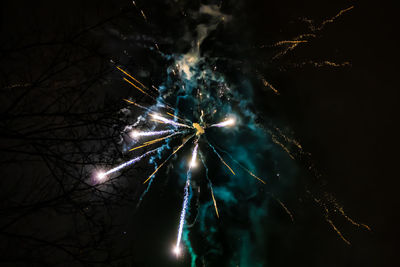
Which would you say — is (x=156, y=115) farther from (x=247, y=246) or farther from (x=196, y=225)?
(x=247, y=246)

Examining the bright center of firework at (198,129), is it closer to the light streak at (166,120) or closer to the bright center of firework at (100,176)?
the light streak at (166,120)

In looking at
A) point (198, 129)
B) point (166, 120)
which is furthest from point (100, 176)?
point (198, 129)

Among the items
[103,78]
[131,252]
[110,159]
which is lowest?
[131,252]

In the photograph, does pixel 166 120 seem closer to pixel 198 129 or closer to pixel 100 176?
pixel 198 129

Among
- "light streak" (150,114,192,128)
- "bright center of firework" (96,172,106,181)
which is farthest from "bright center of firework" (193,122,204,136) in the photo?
"bright center of firework" (96,172,106,181)

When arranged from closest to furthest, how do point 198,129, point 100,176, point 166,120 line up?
1. point 100,176
2. point 166,120
3. point 198,129

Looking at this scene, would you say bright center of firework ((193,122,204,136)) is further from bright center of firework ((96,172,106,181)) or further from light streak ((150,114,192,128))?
bright center of firework ((96,172,106,181))

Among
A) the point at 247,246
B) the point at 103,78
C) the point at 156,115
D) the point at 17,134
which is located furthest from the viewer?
the point at 247,246

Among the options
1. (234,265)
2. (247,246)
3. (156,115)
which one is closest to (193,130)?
(156,115)

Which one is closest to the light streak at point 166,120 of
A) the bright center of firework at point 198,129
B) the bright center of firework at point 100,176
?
the bright center of firework at point 198,129

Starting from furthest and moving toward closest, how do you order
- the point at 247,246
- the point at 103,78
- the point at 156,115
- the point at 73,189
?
the point at 247,246 < the point at 156,115 < the point at 103,78 < the point at 73,189

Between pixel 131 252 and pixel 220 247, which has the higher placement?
pixel 220 247
